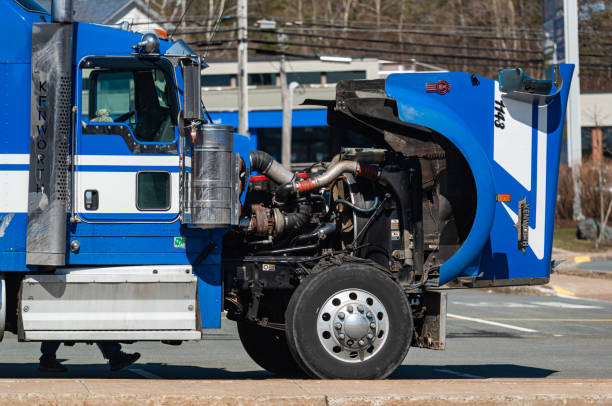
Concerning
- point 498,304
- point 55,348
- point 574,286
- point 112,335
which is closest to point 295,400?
point 112,335

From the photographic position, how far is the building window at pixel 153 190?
761cm

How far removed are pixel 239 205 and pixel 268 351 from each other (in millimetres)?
2416

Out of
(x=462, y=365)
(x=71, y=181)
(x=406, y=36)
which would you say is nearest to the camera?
(x=71, y=181)

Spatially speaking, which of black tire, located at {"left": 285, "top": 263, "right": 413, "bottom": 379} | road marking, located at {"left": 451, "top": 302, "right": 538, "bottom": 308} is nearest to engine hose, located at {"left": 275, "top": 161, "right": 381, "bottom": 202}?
black tire, located at {"left": 285, "top": 263, "right": 413, "bottom": 379}

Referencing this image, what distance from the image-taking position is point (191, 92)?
24.8 ft

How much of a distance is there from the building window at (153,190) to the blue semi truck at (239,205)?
12 millimetres

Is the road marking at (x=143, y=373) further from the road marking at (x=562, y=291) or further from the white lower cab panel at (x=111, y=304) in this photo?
the road marking at (x=562, y=291)

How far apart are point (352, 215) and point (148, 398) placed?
2824mm

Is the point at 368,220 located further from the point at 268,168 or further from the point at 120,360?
the point at 120,360

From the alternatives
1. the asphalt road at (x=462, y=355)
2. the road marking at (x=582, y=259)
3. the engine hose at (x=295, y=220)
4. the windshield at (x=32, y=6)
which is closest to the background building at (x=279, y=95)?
the road marking at (x=582, y=259)

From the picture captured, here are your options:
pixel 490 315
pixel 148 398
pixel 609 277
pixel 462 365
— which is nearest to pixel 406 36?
pixel 609 277

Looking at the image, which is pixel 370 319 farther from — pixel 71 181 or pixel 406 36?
pixel 406 36

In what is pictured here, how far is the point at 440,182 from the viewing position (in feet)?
27.5

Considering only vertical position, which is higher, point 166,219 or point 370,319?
point 166,219
